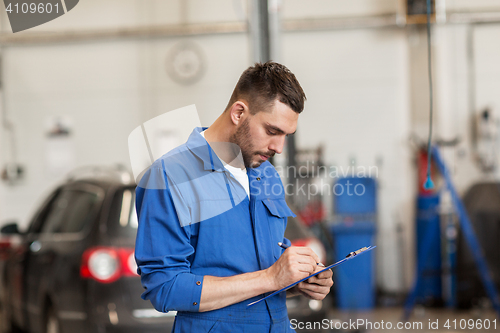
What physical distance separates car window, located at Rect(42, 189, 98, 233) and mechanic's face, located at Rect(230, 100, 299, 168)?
1526 mm

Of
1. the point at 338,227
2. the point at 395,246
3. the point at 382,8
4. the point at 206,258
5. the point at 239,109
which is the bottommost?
the point at 395,246

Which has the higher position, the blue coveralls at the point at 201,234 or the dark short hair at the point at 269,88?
the dark short hair at the point at 269,88

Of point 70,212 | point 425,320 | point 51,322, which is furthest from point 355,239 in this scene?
point 51,322

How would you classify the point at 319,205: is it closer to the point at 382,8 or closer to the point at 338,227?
the point at 338,227

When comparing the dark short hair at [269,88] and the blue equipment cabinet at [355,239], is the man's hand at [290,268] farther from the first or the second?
the blue equipment cabinet at [355,239]

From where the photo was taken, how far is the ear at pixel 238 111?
1.27m

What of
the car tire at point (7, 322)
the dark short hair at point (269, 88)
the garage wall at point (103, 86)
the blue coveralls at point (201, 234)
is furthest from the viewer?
the garage wall at point (103, 86)

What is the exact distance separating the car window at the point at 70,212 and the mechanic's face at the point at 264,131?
5.01ft

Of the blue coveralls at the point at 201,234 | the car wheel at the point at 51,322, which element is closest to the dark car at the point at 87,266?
the car wheel at the point at 51,322

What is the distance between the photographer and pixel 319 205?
15.6 feet

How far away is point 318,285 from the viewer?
129 centimetres

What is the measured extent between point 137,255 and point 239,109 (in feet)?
1.47

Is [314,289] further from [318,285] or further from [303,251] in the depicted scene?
[303,251]

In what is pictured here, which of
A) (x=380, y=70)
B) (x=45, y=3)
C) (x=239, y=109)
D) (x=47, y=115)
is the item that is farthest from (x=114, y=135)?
(x=239, y=109)
